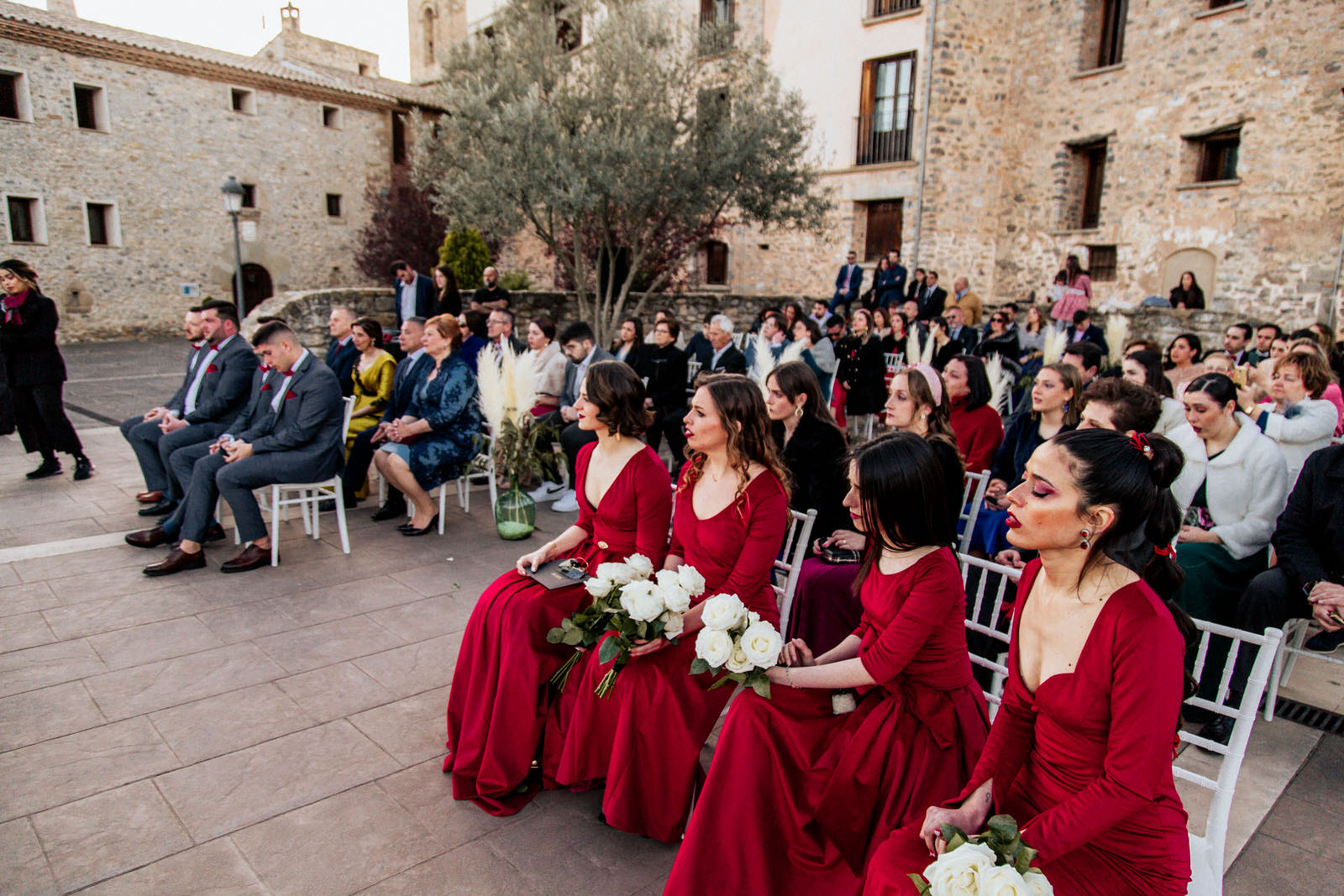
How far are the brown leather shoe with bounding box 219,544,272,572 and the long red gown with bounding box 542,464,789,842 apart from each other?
9.93ft

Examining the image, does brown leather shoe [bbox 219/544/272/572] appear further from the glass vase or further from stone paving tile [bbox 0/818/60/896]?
stone paving tile [bbox 0/818/60/896]

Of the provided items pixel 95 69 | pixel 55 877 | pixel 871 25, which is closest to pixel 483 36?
pixel 871 25

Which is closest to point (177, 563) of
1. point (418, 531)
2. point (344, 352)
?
point (418, 531)

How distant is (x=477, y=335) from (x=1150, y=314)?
30.9 ft

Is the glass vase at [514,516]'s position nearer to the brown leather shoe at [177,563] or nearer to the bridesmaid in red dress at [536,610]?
the brown leather shoe at [177,563]

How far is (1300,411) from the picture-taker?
4.64 m

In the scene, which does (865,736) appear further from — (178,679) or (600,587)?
(178,679)

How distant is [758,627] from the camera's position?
91.3 inches

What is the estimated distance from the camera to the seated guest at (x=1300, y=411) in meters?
4.53

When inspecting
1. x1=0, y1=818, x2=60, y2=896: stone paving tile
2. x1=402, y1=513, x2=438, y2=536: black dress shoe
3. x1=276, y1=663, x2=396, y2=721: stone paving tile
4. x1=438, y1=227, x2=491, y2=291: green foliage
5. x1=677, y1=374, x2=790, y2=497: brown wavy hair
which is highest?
x1=438, y1=227, x2=491, y2=291: green foliage

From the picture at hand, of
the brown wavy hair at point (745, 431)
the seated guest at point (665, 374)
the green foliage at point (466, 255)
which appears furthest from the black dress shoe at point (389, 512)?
the green foliage at point (466, 255)

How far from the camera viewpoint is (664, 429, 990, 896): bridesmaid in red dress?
86.7 inches

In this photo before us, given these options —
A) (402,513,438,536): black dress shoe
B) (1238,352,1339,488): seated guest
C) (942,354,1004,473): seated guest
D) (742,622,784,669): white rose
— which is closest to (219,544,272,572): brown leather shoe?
(402,513,438,536): black dress shoe

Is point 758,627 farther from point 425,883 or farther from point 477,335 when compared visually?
point 477,335
